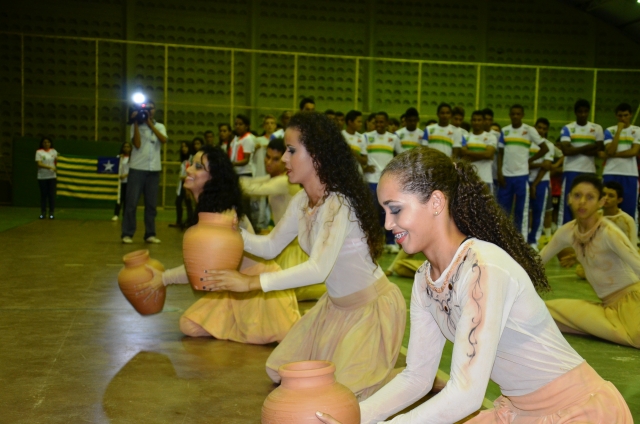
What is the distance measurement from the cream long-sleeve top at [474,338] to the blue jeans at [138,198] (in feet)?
25.0

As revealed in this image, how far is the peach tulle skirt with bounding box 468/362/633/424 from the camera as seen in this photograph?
72.1 inches

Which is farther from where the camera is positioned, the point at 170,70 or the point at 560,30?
the point at 560,30

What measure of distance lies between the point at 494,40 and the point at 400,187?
1759 cm

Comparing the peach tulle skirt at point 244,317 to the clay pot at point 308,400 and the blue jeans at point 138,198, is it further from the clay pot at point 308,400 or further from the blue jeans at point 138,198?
the blue jeans at point 138,198

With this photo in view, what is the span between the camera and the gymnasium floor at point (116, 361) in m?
3.04

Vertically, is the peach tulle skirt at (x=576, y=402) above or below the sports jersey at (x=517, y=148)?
below

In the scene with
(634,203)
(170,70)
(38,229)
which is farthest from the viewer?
(170,70)

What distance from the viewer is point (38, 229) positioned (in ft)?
35.2

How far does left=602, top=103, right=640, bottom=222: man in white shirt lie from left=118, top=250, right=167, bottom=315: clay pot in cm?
689

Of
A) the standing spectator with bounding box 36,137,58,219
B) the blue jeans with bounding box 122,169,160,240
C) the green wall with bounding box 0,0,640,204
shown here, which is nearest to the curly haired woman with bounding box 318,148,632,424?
the blue jeans with bounding box 122,169,160,240

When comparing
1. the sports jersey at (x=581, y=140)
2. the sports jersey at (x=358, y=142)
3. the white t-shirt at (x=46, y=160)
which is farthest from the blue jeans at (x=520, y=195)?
the white t-shirt at (x=46, y=160)

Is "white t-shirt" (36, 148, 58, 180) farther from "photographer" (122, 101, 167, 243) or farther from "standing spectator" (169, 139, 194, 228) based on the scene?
"photographer" (122, 101, 167, 243)

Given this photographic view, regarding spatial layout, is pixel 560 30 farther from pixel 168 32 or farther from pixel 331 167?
pixel 331 167

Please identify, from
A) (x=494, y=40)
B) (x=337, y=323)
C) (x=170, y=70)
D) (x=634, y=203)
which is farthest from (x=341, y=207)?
(x=494, y=40)
